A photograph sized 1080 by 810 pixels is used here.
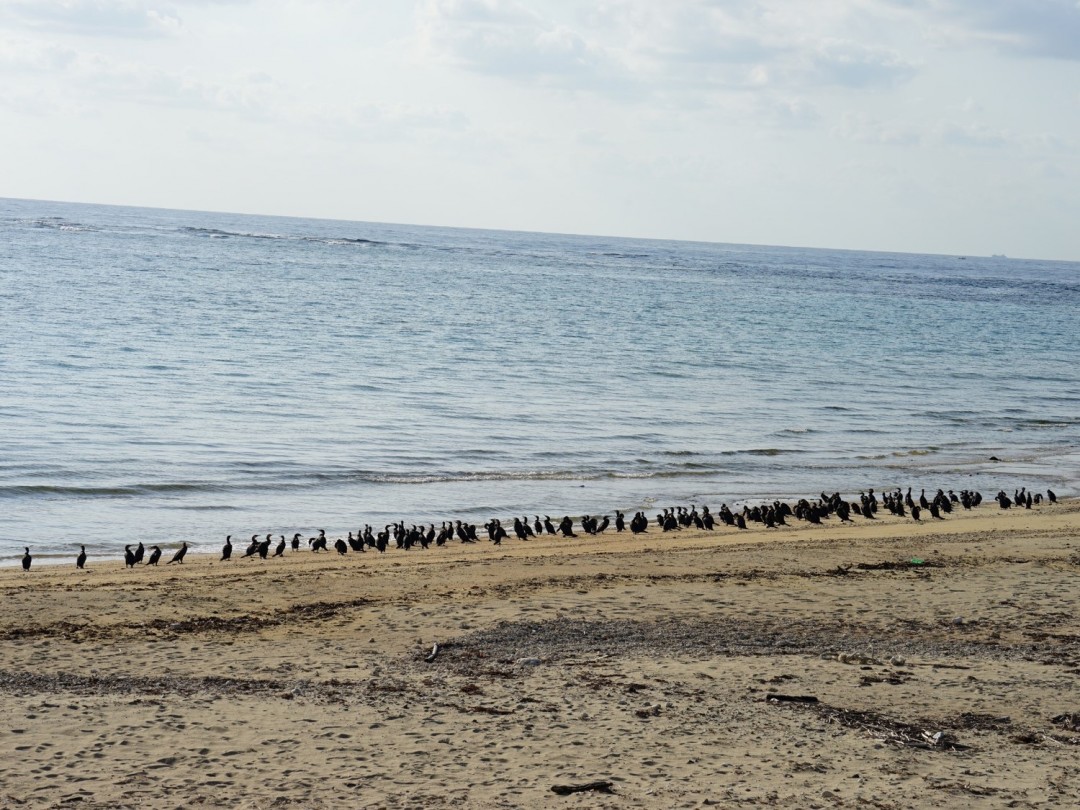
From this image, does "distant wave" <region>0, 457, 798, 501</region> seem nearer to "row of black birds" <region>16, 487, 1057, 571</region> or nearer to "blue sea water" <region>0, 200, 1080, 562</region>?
"blue sea water" <region>0, 200, 1080, 562</region>

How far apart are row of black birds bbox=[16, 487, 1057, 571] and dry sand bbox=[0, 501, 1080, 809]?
4.92 feet

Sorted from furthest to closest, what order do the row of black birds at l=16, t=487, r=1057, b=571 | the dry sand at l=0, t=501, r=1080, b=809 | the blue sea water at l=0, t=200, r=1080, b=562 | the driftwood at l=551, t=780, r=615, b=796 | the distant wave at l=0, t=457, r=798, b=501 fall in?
the blue sea water at l=0, t=200, r=1080, b=562, the distant wave at l=0, t=457, r=798, b=501, the row of black birds at l=16, t=487, r=1057, b=571, the dry sand at l=0, t=501, r=1080, b=809, the driftwood at l=551, t=780, r=615, b=796

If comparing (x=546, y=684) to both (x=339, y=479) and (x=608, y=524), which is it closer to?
(x=608, y=524)

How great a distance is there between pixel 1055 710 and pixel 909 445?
23.7 m

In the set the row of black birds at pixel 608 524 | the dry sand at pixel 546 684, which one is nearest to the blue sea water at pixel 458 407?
the row of black birds at pixel 608 524

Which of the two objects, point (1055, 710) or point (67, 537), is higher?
point (1055, 710)

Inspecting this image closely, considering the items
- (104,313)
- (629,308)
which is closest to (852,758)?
(104,313)

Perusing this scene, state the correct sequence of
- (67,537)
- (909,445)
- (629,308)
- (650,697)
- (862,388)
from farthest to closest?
1. (629,308)
2. (862,388)
3. (909,445)
4. (67,537)
5. (650,697)

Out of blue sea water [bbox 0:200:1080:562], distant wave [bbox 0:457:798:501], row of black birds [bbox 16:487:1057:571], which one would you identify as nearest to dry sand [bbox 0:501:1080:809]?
row of black birds [bbox 16:487:1057:571]

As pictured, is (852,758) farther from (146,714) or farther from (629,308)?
(629,308)

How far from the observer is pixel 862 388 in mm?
45594

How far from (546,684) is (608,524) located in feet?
37.6

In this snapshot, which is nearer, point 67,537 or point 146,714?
point 146,714

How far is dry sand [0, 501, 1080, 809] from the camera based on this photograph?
9.22 m
